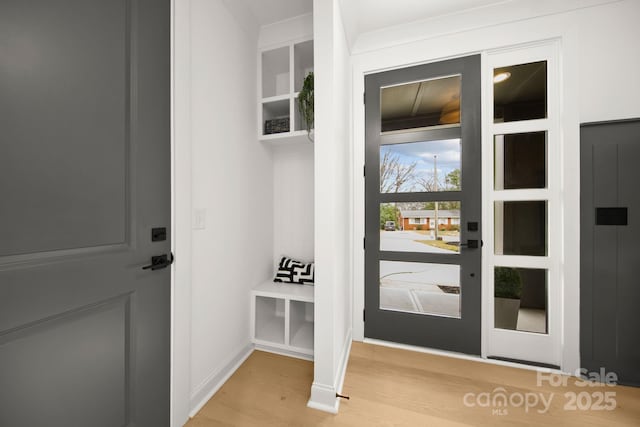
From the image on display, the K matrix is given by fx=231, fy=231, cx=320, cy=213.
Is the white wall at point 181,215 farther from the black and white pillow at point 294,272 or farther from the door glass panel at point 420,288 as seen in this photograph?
the door glass panel at point 420,288

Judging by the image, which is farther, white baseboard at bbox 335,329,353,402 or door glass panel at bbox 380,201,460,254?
door glass panel at bbox 380,201,460,254

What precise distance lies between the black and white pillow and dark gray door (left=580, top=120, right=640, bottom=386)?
207 cm

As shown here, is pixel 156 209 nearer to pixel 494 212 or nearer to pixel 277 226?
pixel 277 226

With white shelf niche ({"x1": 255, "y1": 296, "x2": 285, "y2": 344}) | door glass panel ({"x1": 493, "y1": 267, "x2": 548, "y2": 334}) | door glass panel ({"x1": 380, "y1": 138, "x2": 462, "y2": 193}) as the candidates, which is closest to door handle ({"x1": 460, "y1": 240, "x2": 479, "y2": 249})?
door glass panel ({"x1": 493, "y1": 267, "x2": 548, "y2": 334})

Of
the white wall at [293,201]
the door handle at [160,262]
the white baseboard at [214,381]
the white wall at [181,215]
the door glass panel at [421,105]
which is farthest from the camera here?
the white wall at [293,201]

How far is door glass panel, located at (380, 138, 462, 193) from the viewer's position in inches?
79.0

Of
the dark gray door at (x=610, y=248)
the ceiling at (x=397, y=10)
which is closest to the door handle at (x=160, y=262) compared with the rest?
the ceiling at (x=397, y=10)

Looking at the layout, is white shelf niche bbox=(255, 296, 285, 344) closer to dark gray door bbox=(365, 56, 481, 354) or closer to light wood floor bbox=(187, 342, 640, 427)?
light wood floor bbox=(187, 342, 640, 427)

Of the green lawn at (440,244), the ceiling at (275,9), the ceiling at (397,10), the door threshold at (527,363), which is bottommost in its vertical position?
the door threshold at (527,363)

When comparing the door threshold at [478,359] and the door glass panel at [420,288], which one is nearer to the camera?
the door threshold at [478,359]

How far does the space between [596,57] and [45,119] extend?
10.3 ft

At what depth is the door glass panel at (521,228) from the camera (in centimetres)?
182

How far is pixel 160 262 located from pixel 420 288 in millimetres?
2009

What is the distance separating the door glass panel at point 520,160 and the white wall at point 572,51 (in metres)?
0.13
